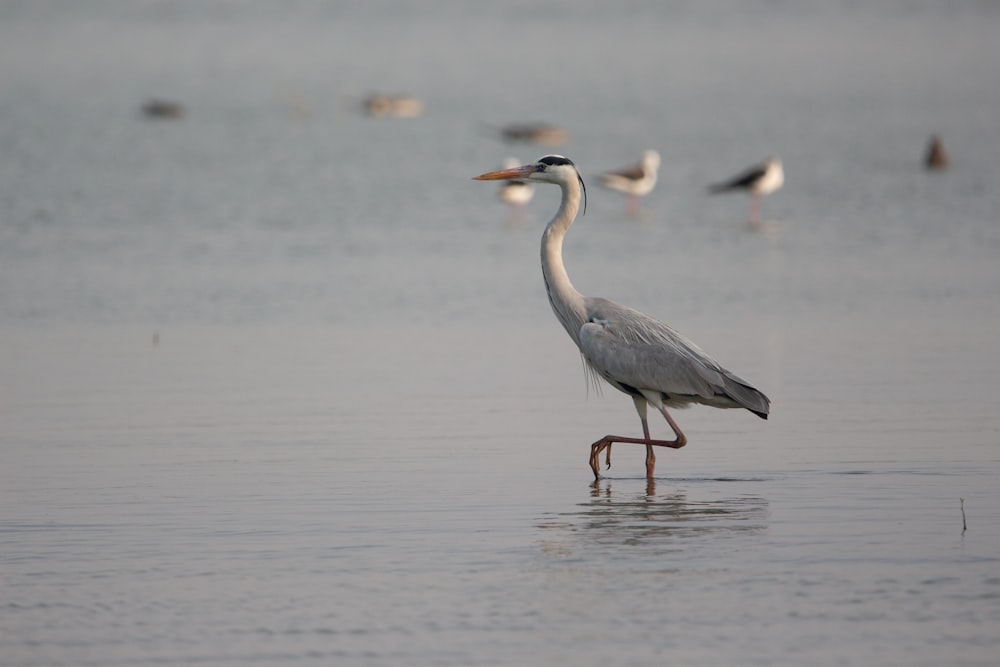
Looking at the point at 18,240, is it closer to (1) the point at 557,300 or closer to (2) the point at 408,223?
(2) the point at 408,223

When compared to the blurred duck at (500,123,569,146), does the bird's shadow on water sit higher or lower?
lower

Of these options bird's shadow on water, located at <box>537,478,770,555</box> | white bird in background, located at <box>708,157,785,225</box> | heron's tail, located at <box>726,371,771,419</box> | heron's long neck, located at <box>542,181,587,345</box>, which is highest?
white bird in background, located at <box>708,157,785,225</box>

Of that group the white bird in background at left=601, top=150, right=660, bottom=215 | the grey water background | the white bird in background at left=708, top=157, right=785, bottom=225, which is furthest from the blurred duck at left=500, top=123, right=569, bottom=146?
the white bird in background at left=708, top=157, right=785, bottom=225

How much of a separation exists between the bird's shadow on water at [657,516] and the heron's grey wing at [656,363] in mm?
677

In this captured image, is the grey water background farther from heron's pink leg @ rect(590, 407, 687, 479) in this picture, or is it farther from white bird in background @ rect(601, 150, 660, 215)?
white bird in background @ rect(601, 150, 660, 215)

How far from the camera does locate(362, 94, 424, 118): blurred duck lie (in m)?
46.4

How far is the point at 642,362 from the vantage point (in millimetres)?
9609

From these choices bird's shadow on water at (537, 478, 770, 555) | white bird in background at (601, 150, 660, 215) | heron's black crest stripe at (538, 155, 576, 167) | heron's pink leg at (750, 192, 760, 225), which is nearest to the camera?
bird's shadow on water at (537, 478, 770, 555)

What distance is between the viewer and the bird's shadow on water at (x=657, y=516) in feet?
25.2

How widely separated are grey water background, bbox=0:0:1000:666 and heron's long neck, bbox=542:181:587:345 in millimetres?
711

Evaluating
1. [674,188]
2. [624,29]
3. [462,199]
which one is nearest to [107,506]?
[462,199]

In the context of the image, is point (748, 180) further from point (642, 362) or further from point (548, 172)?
point (642, 362)

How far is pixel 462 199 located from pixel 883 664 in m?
20.1

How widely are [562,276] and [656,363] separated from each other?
886mm
